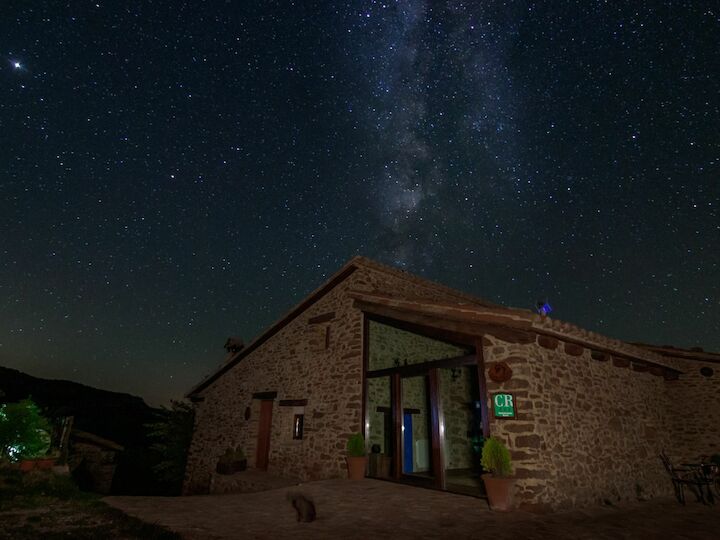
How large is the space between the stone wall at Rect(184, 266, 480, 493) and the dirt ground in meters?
2.75

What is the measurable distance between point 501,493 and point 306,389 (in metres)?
6.65

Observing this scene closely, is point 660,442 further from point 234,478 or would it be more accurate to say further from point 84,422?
point 84,422

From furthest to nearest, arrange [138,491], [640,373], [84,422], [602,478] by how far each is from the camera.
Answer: [84,422] → [138,491] → [640,373] → [602,478]

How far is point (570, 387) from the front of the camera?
750 cm

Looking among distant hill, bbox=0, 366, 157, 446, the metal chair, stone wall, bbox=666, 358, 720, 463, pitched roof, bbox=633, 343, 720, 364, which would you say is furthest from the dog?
distant hill, bbox=0, 366, 157, 446

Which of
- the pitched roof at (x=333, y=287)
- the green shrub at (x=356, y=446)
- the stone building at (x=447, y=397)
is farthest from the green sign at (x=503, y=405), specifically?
the pitched roof at (x=333, y=287)

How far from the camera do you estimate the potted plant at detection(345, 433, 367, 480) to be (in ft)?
30.9

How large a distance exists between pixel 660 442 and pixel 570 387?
4.78 m

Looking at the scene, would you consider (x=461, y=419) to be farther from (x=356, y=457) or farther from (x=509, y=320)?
(x=509, y=320)

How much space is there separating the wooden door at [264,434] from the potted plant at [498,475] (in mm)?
8059

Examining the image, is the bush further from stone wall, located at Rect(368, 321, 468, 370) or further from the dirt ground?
stone wall, located at Rect(368, 321, 468, 370)

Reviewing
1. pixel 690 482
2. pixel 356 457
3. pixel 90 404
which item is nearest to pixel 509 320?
pixel 356 457

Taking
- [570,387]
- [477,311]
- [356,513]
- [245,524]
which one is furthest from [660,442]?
[245,524]

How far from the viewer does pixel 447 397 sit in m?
13.0
